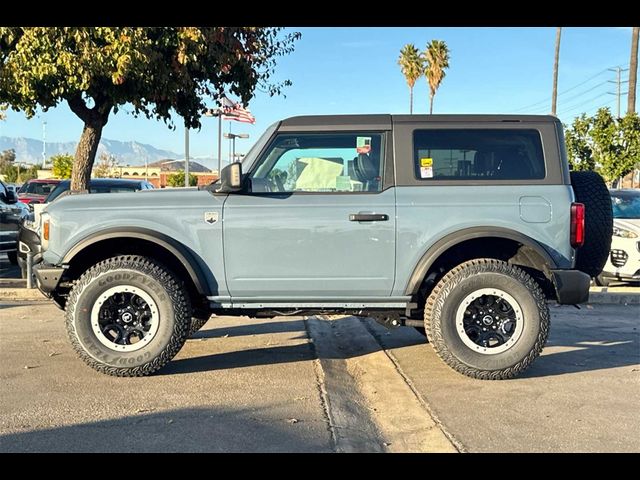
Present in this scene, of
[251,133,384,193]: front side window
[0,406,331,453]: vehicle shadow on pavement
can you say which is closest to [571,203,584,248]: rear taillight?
[251,133,384,193]: front side window

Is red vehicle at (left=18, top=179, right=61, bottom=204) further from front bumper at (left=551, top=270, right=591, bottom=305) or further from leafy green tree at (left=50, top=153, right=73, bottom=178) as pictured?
leafy green tree at (left=50, top=153, right=73, bottom=178)

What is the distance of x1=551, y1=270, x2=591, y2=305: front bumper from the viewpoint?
494cm

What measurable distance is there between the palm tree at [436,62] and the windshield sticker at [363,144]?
42.6 meters

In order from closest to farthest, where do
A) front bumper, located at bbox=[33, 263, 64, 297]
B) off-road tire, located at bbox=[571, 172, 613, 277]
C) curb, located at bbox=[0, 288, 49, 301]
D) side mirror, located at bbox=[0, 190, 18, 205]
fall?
front bumper, located at bbox=[33, 263, 64, 297], off-road tire, located at bbox=[571, 172, 613, 277], curb, located at bbox=[0, 288, 49, 301], side mirror, located at bbox=[0, 190, 18, 205]

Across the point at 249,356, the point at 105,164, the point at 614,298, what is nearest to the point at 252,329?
the point at 249,356

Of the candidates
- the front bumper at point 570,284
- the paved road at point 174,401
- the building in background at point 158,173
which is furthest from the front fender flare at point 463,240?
the building in background at point 158,173

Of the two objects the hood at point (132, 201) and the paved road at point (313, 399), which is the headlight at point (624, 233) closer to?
the paved road at point (313, 399)

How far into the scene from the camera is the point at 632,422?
13.5 ft

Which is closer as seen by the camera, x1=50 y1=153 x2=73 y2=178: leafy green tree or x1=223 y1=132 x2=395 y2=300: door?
x1=223 y1=132 x2=395 y2=300: door

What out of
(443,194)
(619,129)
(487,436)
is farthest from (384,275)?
(619,129)

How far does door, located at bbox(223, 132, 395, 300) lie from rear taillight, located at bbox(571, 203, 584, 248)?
1435 mm
